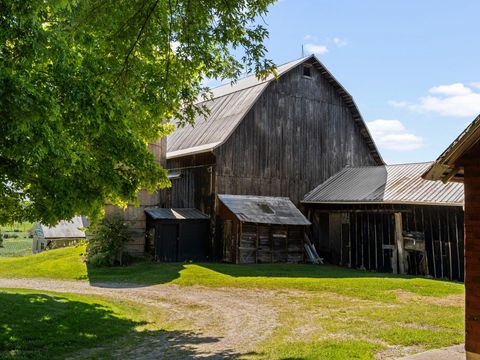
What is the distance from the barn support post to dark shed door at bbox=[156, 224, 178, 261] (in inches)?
449

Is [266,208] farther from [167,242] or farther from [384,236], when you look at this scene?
[384,236]

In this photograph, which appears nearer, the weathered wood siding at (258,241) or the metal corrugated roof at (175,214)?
the weathered wood siding at (258,241)

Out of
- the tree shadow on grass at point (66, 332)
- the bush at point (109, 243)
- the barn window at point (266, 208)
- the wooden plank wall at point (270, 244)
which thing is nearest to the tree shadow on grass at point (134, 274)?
the bush at point (109, 243)

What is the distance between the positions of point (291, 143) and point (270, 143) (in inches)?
62.3

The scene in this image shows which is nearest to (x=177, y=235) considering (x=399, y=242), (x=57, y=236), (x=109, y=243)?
(x=109, y=243)

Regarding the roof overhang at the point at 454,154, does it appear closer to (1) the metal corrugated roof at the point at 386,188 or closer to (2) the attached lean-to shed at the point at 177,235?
(1) the metal corrugated roof at the point at 386,188

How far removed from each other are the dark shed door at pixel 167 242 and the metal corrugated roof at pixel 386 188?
26.4 feet

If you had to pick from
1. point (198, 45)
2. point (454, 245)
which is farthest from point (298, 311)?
point (454, 245)

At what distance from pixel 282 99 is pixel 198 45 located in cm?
1863

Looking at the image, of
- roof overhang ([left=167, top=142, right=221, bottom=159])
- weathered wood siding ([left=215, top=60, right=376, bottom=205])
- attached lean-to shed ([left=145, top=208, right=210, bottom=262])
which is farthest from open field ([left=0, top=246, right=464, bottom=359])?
roof overhang ([left=167, top=142, right=221, bottom=159])

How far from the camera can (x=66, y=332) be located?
1045 cm

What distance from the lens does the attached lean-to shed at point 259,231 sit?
78.3 ft

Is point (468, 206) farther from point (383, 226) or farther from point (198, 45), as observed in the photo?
point (383, 226)

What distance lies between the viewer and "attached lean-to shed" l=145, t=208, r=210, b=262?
24.8 meters
